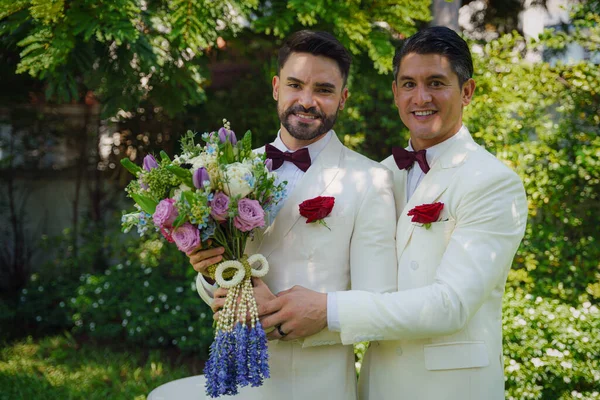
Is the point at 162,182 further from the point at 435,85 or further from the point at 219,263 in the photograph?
the point at 435,85

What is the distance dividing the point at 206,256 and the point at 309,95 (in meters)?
0.86

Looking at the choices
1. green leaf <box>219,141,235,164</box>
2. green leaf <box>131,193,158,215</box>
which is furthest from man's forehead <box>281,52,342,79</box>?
green leaf <box>131,193,158,215</box>

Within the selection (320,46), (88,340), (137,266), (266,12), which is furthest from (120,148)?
(320,46)

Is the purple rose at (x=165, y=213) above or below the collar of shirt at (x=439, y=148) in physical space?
below

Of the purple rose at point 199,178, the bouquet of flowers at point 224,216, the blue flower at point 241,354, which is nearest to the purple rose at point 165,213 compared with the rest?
the bouquet of flowers at point 224,216

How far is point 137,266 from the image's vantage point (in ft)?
24.3

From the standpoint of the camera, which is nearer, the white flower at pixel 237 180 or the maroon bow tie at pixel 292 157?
the white flower at pixel 237 180

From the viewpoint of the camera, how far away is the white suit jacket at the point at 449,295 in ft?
7.98

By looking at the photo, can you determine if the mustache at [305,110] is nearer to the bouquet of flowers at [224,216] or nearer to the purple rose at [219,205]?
the bouquet of flowers at [224,216]

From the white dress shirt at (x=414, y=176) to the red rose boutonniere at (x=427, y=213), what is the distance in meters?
0.29

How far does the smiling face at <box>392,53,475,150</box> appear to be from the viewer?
274 cm

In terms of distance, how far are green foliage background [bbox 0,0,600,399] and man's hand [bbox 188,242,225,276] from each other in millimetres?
1900

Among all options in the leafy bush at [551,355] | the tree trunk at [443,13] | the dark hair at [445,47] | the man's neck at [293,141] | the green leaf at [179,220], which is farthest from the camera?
the tree trunk at [443,13]

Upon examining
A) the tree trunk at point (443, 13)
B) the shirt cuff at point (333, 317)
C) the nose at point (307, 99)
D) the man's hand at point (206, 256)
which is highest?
the tree trunk at point (443, 13)
